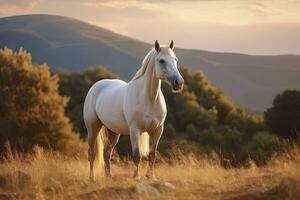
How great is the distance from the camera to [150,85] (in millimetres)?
10508

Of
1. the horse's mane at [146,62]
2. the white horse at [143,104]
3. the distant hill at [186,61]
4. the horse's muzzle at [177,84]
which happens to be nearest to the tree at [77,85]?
the white horse at [143,104]

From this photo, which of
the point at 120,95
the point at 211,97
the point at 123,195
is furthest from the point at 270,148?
the point at 123,195

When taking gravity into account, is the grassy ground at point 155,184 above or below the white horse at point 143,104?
below

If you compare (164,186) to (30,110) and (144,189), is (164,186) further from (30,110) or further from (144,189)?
(30,110)

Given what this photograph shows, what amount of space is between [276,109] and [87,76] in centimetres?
1400

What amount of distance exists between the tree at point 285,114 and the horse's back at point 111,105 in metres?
21.3

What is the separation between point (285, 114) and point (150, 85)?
24651 mm

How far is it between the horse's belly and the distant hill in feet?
390

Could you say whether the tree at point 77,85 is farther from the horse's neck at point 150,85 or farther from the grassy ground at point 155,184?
the horse's neck at point 150,85

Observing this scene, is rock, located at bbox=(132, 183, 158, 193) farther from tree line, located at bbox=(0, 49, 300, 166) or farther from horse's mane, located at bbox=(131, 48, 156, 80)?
tree line, located at bbox=(0, 49, 300, 166)

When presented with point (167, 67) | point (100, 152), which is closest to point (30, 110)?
point (100, 152)

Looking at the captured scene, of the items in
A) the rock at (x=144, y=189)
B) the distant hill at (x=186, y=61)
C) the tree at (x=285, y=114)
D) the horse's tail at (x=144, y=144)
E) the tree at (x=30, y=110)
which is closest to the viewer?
the rock at (x=144, y=189)

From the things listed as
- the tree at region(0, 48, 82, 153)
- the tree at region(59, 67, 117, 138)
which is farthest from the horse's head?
the tree at region(59, 67, 117, 138)

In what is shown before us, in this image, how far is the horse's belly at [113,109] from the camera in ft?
36.8
